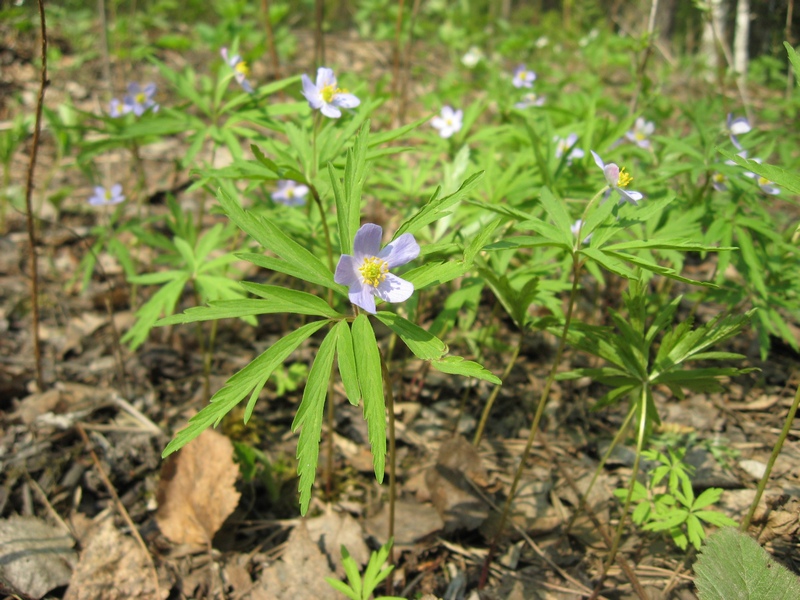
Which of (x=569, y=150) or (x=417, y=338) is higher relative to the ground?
(x=569, y=150)

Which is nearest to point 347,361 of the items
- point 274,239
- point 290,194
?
point 274,239

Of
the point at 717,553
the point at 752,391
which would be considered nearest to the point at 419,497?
the point at 717,553

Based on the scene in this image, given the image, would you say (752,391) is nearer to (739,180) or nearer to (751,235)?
(751,235)

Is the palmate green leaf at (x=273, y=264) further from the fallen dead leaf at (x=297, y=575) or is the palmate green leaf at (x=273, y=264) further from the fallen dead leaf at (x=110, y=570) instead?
the fallen dead leaf at (x=110, y=570)

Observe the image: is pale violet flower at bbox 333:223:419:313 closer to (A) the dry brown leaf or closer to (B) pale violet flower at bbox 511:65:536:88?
(A) the dry brown leaf

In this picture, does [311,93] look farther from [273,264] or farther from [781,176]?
[781,176]

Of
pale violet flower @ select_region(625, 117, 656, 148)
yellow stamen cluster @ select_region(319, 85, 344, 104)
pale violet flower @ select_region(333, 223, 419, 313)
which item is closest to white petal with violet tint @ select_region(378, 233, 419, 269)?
pale violet flower @ select_region(333, 223, 419, 313)
